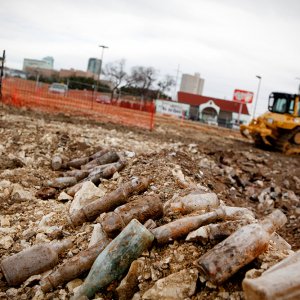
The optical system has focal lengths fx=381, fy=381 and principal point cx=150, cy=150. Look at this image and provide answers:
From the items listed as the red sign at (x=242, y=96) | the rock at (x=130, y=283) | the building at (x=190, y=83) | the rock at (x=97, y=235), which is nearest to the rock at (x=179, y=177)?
the rock at (x=97, y=235)

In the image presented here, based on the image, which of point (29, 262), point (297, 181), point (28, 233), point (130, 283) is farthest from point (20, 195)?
point (297, 181)

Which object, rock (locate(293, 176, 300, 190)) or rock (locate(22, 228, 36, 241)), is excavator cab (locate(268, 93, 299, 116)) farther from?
rock (locate(22, 228, 36, 241))

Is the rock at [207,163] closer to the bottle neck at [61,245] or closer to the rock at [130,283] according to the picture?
the bottle neck at [61,245]

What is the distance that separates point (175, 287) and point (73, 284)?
920 millimetres

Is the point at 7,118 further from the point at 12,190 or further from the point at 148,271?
the point at 148,271

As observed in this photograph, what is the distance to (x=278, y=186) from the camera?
314 inches

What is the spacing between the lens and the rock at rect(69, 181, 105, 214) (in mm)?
4363

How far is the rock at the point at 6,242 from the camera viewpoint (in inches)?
145

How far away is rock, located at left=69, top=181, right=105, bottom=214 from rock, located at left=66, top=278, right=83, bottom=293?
1.20m

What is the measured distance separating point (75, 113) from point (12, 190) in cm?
1027

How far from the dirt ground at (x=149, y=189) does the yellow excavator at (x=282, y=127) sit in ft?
5.58

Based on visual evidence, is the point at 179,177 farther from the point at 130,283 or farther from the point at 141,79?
the point at 141,79

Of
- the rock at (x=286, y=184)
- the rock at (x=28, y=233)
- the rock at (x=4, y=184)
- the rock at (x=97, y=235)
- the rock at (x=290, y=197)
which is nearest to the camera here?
the rock at (x=97, y=235)

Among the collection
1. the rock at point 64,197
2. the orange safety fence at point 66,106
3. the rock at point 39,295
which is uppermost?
the orange safety fence at point 66,106
